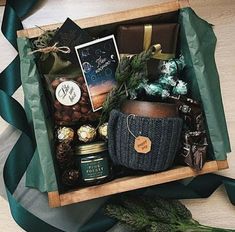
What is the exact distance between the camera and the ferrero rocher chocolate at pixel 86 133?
3.27 feet

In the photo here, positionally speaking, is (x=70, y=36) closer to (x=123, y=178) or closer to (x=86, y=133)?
(x=86, y=133)

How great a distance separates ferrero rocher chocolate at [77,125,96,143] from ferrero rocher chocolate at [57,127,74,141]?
0.06ft

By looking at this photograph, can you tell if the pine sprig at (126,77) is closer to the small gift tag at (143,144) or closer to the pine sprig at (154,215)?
the small gift tag at (143,144)

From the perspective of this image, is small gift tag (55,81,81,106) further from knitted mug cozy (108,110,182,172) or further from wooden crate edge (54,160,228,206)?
wooden crate edge (54,160,228,206)

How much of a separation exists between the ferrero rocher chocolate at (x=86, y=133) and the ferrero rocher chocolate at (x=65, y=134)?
0.02 m

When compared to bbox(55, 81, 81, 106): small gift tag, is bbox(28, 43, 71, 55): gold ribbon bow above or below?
above

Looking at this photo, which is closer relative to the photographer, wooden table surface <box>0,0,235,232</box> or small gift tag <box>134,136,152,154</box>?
small gift tag <box>134,136,152,154</box>

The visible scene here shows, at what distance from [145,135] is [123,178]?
130mm

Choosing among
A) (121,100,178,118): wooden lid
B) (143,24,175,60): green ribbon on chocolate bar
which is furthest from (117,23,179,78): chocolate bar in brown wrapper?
(121,100,178,118): wooden lid

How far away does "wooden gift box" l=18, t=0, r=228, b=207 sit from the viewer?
3.15 feet

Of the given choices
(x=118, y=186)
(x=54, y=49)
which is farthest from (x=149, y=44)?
(x=118, y=186)

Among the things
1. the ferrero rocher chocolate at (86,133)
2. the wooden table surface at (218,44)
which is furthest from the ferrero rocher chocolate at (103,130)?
the wooden table surface at (218,44)

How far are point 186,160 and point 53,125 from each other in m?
0.33

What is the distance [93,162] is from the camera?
98 cm
